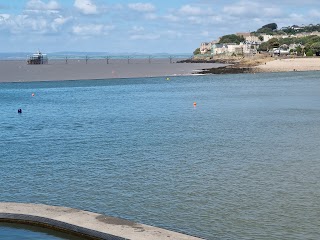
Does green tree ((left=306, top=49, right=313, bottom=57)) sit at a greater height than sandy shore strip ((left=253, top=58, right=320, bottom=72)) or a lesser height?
greater

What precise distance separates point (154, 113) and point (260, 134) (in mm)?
15210

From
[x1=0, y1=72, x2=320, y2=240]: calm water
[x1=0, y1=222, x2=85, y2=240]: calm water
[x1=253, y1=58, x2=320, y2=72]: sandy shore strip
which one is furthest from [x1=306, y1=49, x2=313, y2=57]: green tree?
[x1=0, y1=222, x2=85, y2=240]: calm water

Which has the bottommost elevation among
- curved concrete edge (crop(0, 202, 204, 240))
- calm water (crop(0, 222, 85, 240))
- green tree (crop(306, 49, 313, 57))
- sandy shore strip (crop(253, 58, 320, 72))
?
calm water (crop(0, 222, 85, 240))

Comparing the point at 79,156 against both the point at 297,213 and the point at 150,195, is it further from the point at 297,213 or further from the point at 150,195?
the point at 297,213

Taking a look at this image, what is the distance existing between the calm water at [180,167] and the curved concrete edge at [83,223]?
1.67 meters

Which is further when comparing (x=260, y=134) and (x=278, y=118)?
(x=278, y=118)

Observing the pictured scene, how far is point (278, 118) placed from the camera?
4178cm

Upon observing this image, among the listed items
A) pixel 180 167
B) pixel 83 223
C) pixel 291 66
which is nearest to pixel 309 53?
pixel 291 66

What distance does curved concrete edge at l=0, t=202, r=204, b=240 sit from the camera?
14.9 metres

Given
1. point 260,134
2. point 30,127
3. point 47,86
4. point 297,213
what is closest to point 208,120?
point 260,134

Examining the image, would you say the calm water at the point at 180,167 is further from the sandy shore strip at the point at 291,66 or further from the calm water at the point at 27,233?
the sandy shore strip at the point at 291,66

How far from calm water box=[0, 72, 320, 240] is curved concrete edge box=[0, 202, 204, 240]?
5.49ft

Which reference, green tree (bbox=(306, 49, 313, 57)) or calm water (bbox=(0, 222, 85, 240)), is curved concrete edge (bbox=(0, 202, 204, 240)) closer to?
calm water (bbox=(0, 222, 85, 240))

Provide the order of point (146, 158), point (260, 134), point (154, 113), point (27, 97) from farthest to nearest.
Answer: point (27, 97), point (154, 113), point (260, 134), point (146, 158)
